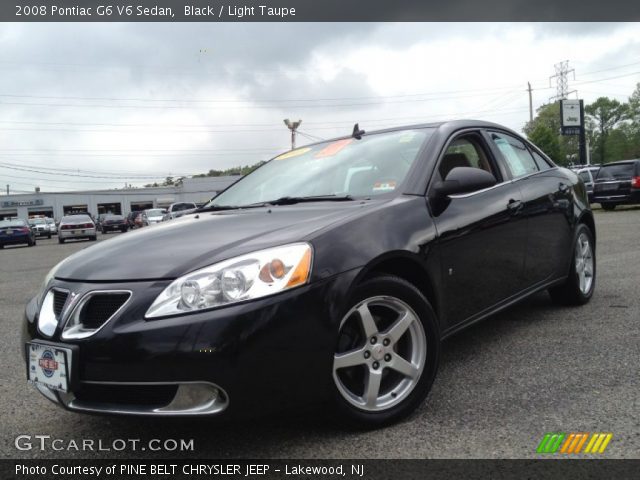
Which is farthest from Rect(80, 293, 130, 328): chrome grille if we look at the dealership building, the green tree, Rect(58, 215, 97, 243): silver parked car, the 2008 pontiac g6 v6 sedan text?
the green tree

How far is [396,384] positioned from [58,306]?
1.51 metres

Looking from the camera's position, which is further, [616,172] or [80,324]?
[616,172]

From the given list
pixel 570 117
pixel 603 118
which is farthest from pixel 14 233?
pixel 603 118

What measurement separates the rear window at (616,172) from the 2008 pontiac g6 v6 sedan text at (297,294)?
17368 mm

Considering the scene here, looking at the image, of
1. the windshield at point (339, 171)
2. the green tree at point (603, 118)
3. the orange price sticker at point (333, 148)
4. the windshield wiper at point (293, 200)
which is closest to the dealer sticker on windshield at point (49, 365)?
the windshield wiper at point (293, 200)

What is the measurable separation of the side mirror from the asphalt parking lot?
1026mm

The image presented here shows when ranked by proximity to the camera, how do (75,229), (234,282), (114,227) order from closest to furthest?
(234,282), (75,229), (114,227)

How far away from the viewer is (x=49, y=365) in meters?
2.21

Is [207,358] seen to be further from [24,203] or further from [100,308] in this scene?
[24,203]

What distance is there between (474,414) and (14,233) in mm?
25576

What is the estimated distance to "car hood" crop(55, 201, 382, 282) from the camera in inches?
88.8

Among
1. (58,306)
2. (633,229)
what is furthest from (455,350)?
(633,229)

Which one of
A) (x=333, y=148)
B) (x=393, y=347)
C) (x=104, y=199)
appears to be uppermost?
(x=104, y=199)

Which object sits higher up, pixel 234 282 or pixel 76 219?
pixel 234 282
